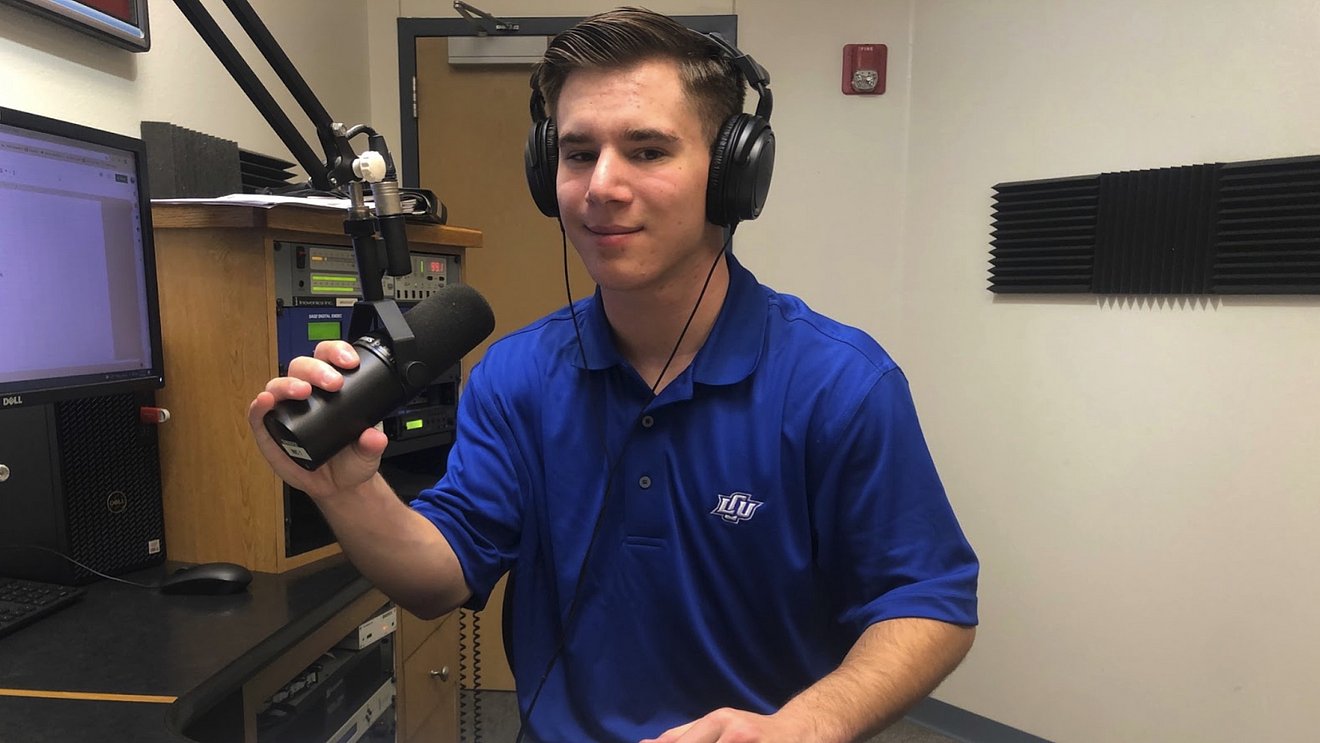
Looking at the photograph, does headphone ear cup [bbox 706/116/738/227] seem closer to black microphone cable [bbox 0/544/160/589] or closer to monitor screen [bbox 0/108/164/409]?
monitor screen [bbox 0/108/164/409]

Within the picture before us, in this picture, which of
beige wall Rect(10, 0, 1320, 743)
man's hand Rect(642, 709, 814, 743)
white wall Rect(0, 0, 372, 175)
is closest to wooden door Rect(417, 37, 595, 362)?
beige wall Rect(10, 0, 1320, 743)

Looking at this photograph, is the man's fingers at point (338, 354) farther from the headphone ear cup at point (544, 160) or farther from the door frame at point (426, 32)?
the door frame at point (426, 32)

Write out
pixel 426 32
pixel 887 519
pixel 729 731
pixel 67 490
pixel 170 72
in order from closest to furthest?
pixel 729 731 → pixel 887 519 → pixel 67 490 → pixel 170 72 → pixel 426 32

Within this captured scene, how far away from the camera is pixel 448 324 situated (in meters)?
0.77

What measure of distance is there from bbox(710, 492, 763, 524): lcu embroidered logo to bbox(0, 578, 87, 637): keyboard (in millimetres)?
880

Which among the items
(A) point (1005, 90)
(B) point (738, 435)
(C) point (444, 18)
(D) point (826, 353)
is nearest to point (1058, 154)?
(A) point (1005, 90)

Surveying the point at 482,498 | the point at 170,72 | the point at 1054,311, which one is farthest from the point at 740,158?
the point at 1054,311

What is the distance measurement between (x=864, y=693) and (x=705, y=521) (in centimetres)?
28

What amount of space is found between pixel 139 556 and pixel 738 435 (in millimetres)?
971

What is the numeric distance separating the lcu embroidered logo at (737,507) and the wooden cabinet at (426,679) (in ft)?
2.63

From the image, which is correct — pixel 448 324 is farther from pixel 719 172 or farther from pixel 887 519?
pixel 887 519

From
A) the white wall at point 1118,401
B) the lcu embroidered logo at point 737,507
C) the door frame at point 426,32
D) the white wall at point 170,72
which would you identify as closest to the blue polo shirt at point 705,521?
the lcu embroidered logo at point 737,507

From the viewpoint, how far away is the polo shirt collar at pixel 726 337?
1021 millimetres

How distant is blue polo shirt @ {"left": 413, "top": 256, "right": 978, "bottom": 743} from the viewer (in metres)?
0.96
